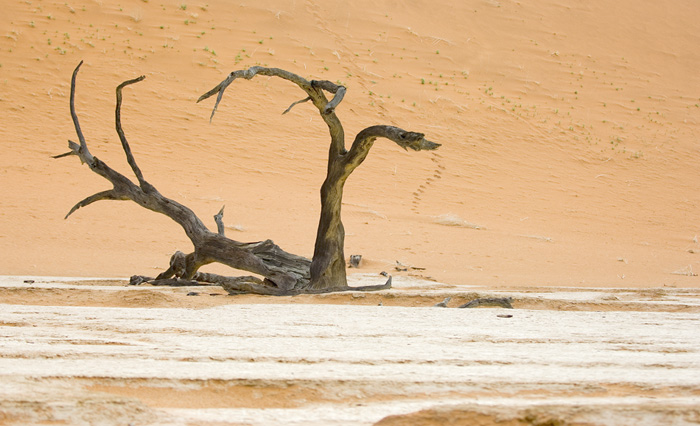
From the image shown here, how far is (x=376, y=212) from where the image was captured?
14.6 m

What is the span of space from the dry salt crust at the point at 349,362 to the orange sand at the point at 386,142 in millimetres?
5630

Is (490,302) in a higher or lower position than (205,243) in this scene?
lower

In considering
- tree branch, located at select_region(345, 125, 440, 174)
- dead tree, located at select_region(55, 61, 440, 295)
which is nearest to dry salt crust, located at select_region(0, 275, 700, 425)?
tree branch, located at select_region(345, 125, 440, 174)

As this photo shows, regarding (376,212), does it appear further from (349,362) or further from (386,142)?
(349,362)

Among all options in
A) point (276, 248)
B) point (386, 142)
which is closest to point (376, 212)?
point (386, 142)

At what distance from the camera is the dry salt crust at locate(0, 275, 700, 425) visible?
1.97m

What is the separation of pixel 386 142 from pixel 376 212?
266 inches

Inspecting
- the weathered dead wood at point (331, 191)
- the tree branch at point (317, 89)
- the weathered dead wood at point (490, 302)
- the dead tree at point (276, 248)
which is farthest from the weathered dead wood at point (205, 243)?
the weathered dead wood at point (490, 302)

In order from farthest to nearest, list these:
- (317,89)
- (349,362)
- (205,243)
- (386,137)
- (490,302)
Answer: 1. (205,243)
2. (317,89)
3. (386,137)
4. (490,302)
5. (349,362)

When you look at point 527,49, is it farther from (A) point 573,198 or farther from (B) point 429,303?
(B) point 429,303

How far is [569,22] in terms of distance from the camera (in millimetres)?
31578

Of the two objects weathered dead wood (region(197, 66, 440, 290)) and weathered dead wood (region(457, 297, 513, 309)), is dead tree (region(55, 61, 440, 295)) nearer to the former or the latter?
weathered dead wood (region(197, 66, 440, 290))

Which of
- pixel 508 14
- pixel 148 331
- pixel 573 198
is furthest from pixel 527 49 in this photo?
pixel 148 331

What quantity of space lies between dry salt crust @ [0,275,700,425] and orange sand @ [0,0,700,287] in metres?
5.63
